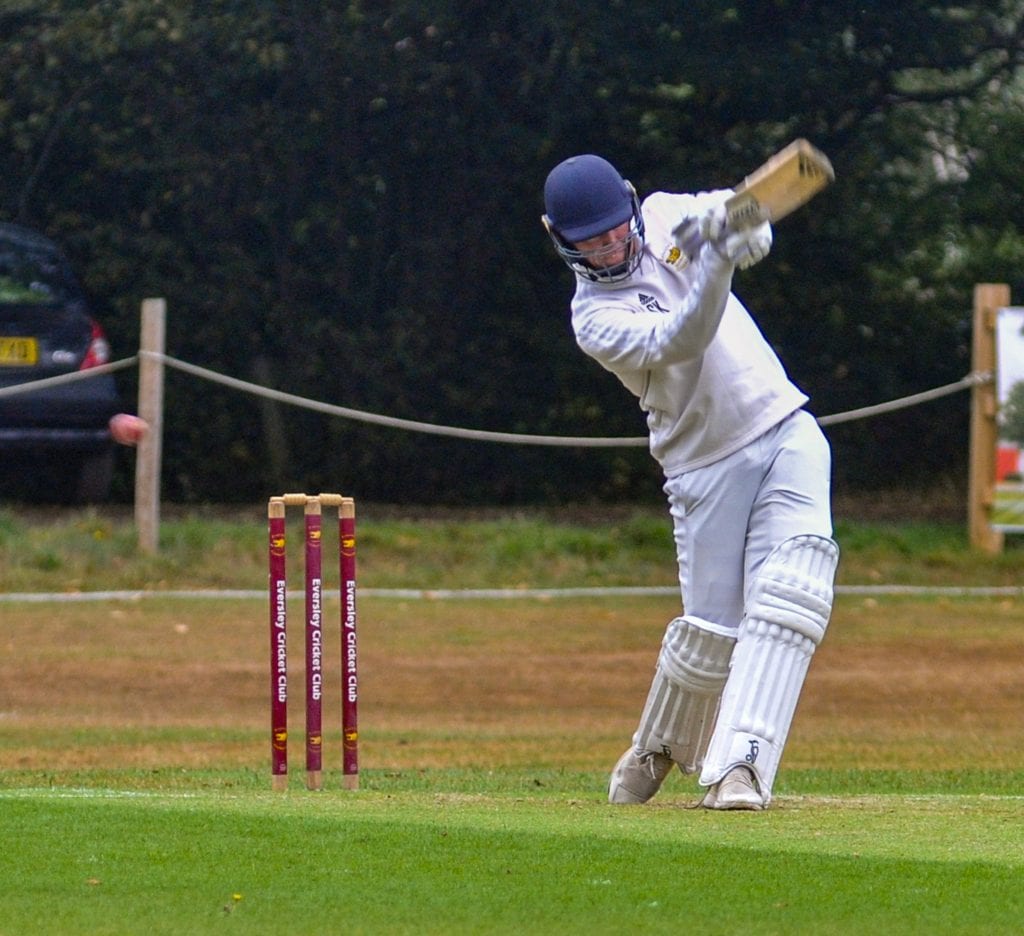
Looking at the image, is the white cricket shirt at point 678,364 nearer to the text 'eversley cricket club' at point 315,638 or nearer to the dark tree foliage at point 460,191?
the text 'eversley cricket club' at point 315,638

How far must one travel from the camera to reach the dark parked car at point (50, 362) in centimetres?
1429

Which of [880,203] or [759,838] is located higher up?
[880,203]

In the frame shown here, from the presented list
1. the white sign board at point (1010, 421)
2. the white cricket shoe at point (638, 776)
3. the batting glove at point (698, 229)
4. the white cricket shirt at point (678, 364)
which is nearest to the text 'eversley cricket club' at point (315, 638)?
the white cricket shoe at point (638, 776)

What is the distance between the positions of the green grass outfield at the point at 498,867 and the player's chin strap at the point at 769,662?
0.57ft

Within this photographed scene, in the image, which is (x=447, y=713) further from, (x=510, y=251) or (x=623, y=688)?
(x=510, y=251)

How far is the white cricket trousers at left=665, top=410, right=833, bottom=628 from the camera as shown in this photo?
19.5ft

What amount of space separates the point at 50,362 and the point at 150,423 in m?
1.83

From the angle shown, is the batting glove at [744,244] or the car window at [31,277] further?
the car window at [31,277]

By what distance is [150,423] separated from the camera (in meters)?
12.9

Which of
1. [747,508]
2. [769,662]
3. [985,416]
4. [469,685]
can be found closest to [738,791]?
[769,662]

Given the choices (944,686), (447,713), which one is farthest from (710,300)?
(944,686)

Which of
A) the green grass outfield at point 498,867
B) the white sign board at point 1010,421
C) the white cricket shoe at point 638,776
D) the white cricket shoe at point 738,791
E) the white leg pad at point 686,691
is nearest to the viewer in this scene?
the green grass outfield at point 498,867

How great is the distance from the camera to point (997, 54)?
16250mm

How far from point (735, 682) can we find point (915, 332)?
11.3 metres
